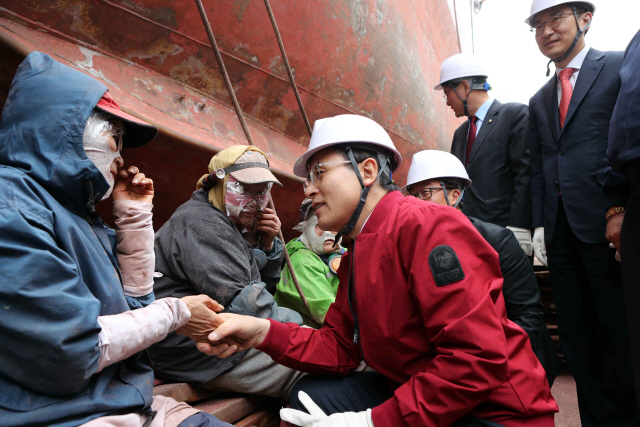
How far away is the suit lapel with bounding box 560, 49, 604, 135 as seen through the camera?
268 centimetres

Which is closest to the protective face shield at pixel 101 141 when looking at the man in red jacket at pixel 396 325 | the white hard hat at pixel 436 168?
the man in red jacket at pixel 396 325

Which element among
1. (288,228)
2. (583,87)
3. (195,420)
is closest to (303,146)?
(288,228)

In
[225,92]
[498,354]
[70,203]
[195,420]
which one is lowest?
[195,420]

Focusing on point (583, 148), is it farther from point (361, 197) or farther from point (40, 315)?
point (40, 315)

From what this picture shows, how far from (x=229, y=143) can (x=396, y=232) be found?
6.84 ft

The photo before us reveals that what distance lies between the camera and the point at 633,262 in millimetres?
1554

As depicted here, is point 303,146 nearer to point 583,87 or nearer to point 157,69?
point 157,69

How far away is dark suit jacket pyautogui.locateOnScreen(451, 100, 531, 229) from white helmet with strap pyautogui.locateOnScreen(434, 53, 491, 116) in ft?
1.06

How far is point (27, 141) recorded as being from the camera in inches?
53.2

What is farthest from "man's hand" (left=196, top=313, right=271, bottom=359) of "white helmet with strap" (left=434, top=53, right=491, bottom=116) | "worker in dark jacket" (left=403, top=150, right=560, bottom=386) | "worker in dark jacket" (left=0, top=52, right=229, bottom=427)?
"white helmet with strap" (left=434, top=53, right=491, bottom=116)

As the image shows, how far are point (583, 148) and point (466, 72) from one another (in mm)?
1540

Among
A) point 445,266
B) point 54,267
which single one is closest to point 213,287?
point 54,267

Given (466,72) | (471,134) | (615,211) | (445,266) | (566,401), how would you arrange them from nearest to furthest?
(445,266)
(615,211)
(566,401)
(471,134)
(466,72)

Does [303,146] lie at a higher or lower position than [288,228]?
higher
